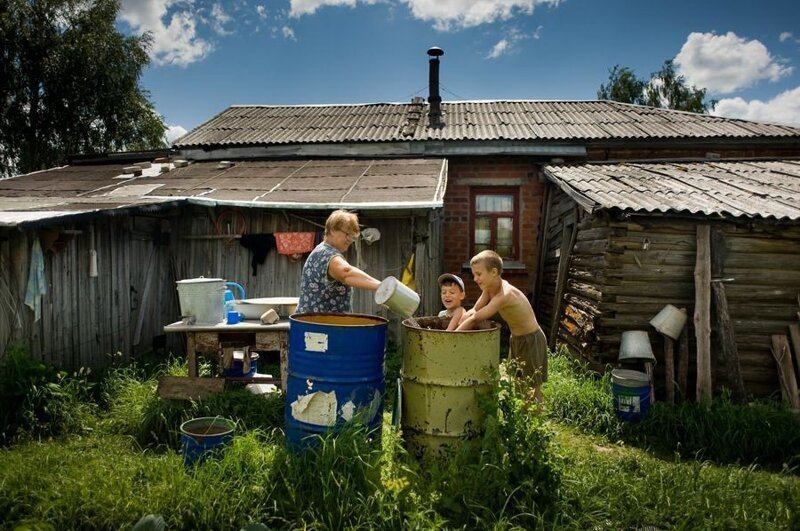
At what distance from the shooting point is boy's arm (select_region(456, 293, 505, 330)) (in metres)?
3.82

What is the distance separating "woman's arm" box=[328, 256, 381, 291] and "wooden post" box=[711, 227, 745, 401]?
4.41 meters

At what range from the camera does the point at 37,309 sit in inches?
204

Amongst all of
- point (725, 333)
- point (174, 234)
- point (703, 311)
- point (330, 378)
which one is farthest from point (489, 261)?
point (174, 234)

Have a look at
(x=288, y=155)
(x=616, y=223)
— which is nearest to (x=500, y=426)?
(x=616, y=223)

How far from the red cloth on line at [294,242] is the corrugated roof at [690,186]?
12.3 feet

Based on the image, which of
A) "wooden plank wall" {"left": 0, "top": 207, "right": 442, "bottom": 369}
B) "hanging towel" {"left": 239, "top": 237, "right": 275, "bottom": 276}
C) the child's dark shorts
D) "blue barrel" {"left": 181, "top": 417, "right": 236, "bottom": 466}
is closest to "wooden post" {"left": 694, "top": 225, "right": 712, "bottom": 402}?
the child's dark shorts

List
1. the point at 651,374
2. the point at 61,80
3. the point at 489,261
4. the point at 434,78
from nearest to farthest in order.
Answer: the point at 489,261 → the point at 651,374 → the point at 434,78 → the point at 61,80

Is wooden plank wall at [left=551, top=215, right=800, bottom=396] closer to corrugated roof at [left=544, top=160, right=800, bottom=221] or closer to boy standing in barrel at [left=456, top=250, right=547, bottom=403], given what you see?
corrugated roof at [left=544, top=160, right=800, bottom=221]

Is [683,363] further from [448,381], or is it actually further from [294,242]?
[294,242]

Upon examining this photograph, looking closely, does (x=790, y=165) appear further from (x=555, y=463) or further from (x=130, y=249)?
(x=130, y=249)

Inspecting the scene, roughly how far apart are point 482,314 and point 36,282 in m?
4.58

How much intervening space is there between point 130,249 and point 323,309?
424 centimetres

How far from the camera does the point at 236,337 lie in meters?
5.00

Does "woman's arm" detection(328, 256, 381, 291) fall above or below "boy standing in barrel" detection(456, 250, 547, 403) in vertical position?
above
